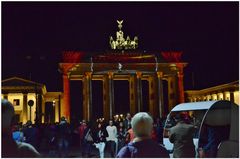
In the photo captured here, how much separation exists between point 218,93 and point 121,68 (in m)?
17.4

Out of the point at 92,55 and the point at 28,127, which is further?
the point at 92,55

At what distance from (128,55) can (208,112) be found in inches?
1558

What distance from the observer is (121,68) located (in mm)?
51250

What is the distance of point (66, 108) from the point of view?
49531 millimetres

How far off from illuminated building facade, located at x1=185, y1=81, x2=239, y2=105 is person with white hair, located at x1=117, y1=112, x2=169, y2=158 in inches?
2020

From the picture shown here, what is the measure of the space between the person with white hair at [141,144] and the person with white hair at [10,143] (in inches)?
36.6

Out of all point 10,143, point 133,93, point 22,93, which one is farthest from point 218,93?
point 10,143

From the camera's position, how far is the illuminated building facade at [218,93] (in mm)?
55216

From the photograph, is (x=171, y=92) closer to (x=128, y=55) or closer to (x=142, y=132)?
(x=128, y=55)

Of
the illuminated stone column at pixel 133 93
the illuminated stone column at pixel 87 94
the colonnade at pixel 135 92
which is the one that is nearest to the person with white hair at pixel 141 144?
the colonnade at pixel 135 92

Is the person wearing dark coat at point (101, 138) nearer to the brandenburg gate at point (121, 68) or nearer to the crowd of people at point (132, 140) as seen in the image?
the crowd of people at point (132, 140)

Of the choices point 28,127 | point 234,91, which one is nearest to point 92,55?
point 234,91

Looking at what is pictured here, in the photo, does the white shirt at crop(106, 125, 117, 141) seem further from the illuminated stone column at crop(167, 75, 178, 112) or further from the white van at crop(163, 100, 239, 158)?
the illuminated stone column at crop(167, 75, 178, 112)

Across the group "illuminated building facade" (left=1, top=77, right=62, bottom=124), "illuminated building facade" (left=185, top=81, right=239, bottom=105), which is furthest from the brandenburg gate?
"illuminated building facade" (left=185, top=81, right=239, bottom=105)
